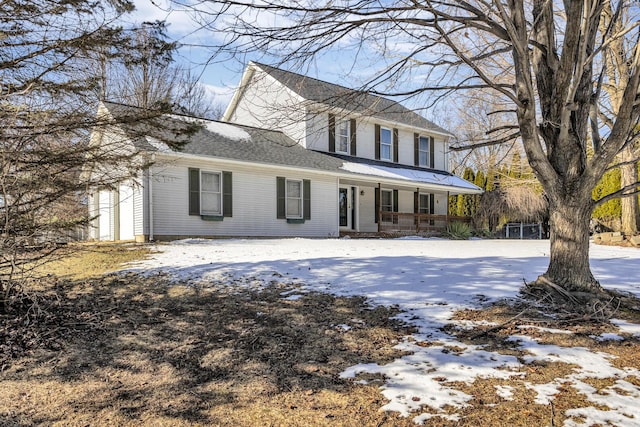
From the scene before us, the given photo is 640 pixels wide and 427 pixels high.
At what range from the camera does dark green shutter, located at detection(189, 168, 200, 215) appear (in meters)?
13.3

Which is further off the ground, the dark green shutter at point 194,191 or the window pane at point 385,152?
the window pane at point 385,152

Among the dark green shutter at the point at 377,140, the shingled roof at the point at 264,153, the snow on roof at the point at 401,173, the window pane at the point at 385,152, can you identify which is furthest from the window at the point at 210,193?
the window pane at the point at 385,152

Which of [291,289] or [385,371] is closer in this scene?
[385,371]

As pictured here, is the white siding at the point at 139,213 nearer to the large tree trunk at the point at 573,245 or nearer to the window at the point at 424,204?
the large tree trunk at the point at 573,245

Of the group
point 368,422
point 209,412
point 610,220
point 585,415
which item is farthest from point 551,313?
point 610,220

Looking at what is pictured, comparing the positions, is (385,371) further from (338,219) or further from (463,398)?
(338,219)

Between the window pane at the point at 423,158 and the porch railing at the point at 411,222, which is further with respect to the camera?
the window pane at the point at 423,158

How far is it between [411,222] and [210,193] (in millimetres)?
10070

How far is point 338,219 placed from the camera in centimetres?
1722

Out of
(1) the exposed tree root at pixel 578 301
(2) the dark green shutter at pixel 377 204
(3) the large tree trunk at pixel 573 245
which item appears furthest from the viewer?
(2) the dark green shutter at pixel 377 204

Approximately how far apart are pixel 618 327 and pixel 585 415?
6.75 feet

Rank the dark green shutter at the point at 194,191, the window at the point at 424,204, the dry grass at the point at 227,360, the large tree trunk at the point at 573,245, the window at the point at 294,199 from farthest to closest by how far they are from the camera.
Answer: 1. the window at the point at 424,204
2. the window at the point at 294,199
3. the dark green shutter at the point at 194,191
4. the large tree trunk at the point at 573,245
5. the dry grass at the point at 227,360

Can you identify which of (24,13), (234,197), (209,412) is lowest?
(209,412)

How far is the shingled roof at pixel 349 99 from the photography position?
18.7ft
